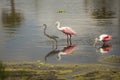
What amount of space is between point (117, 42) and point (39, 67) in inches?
207

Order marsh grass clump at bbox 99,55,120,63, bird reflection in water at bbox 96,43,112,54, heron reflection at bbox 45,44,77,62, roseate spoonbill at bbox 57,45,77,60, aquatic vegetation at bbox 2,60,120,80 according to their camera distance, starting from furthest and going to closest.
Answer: bird reflection in water at bbox 96,43,112,54 < roseate spoonbill at bbox 57,45,77,60 < heron reflection at bbox 45,44,77,62 < marsh grass clump at bbox 99,55,120,63 < aquatic vegetation at bbox 2,60,120,80

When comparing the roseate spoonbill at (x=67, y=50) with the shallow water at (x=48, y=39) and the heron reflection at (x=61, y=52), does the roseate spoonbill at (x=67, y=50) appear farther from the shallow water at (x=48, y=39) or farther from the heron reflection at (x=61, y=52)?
the shallow water at (x=48, y=39)

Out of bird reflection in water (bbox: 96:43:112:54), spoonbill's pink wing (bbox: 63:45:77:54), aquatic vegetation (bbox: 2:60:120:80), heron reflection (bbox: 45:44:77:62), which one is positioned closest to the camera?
aquatic vegetation (bbox: 2:60:120:80)

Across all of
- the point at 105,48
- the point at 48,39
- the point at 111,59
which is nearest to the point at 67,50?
the point at 105,48

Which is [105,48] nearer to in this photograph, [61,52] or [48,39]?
[61,52]

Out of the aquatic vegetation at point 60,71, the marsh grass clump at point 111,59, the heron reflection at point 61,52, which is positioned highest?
the heron reflection at point 61,52

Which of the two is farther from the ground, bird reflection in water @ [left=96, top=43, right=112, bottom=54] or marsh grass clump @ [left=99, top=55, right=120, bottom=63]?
bird reflection in water @ [left=96, top=43, right=112, bottom=54]

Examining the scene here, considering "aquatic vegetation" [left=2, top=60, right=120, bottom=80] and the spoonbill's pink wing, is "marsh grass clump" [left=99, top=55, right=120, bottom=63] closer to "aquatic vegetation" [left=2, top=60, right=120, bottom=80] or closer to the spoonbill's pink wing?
"aquatic vegetation" [left=2, top=60, right=120, bottom=80]

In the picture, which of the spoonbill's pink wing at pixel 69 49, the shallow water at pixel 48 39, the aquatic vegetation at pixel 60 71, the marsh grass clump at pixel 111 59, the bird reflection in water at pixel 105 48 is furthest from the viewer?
the spoonbill's pink wing at pixel 69 49

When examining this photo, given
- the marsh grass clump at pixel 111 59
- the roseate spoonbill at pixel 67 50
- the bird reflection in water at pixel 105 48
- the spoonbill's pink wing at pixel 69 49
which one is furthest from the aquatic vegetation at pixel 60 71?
the bird reflection in water at pixel 105 48

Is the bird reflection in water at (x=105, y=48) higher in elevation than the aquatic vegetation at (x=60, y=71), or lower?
higher

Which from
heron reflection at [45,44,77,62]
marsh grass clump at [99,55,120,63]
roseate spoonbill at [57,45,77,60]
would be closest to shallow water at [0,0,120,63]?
heron reflection at [45,44,77,62]

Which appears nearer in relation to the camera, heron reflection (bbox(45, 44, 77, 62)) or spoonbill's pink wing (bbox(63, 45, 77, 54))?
heron reflection (bbox(45, 44, 77, 62))

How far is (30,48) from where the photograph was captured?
15977mm
